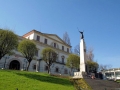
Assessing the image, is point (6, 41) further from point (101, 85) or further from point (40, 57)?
point (40, 57)

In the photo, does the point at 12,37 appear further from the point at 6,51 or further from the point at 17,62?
the point at 17,62

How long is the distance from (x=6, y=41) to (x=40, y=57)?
19.1 metres

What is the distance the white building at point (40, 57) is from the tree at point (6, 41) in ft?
37.1

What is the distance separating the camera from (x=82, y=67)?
26797 mm

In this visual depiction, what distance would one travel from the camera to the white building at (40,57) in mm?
35225

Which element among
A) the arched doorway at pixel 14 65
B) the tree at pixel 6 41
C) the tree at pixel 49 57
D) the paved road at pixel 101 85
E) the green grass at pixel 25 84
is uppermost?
the tree at pixel 6 41

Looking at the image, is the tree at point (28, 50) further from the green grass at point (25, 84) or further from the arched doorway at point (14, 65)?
the green grass at point (25, 84)

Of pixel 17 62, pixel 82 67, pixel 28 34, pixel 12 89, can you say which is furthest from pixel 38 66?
pixel 12 89

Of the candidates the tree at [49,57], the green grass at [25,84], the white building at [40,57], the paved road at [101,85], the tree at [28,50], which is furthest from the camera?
the white building at [40,57]

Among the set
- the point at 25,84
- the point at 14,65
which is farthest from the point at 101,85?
the point at 14,65

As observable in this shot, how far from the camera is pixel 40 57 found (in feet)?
135

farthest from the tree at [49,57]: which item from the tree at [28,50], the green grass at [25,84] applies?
→ the green grass at [25,84]

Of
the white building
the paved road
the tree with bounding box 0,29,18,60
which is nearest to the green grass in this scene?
the paved road

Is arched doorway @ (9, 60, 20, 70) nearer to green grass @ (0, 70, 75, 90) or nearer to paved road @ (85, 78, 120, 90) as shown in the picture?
green grass @ (0, 70, 75, 90)
